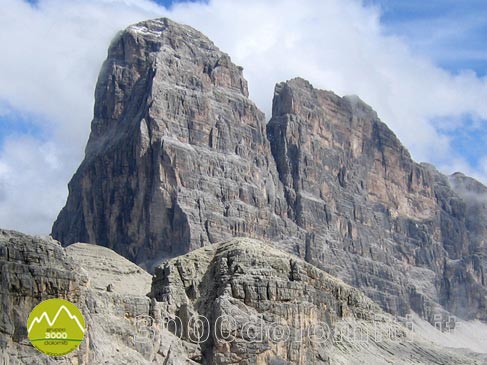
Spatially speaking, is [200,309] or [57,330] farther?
[200,309]

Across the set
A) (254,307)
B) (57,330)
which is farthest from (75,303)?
(57,330)

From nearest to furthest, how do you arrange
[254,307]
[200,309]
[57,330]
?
[57,330] < [254,307] < [200,309]

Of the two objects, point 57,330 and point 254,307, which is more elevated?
point 254,307

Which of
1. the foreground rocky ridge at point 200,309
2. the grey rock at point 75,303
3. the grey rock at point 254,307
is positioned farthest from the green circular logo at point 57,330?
the grey rock at point 254,307

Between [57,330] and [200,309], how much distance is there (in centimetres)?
6997

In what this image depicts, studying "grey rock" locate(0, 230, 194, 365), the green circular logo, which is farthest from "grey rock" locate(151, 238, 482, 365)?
the green circular logo

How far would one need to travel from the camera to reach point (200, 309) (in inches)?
5787

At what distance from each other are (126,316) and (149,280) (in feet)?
176

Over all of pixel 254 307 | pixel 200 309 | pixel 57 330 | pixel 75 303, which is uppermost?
pixel 254 307

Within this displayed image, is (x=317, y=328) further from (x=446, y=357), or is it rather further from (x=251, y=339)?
(x=446, y=357)

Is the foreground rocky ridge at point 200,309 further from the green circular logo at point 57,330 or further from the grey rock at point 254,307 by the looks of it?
the green circular logo at point 57,330

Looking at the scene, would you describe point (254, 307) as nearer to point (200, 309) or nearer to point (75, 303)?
point (200, 309)

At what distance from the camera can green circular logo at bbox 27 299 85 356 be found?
76750 millimetres

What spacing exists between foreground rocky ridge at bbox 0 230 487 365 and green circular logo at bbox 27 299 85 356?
28825 millimetres
